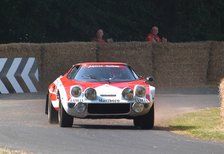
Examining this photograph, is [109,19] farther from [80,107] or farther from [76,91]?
[80,107]

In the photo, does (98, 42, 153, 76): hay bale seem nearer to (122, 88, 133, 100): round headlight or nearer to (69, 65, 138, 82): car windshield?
(69, 65, 138, 82): car windshield

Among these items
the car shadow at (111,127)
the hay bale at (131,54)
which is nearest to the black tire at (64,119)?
the car shadow at (111,127)

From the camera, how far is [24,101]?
24.8 meters

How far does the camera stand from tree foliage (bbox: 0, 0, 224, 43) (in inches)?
1292

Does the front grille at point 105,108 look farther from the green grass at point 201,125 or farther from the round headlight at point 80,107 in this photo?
the green grass at point 201,125

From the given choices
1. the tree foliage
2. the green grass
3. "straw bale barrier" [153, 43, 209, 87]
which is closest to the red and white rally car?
the green grass

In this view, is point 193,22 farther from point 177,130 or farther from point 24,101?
point 177,130

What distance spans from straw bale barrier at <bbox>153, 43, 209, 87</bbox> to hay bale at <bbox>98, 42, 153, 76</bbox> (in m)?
0.30

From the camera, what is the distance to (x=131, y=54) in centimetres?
3092

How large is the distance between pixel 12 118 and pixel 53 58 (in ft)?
31.3

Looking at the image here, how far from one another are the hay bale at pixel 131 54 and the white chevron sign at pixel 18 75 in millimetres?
2600

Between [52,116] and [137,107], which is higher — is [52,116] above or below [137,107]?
below

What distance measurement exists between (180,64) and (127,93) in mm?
13836

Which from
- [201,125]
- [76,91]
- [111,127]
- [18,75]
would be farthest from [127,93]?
[18,75]
